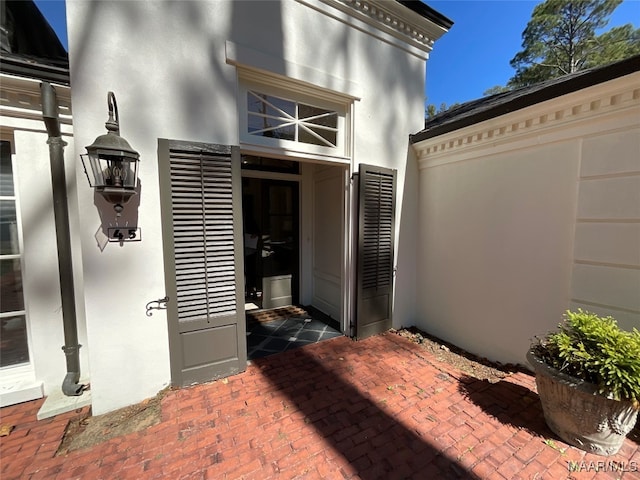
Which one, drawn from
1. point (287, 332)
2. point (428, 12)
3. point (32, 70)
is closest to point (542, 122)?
point (428, 12)

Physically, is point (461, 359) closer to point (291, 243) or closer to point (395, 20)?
point (291, 243)

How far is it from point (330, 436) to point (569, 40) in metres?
17.7

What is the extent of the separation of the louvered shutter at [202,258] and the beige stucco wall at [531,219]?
2.85m

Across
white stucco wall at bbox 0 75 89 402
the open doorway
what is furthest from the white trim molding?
the open doorway

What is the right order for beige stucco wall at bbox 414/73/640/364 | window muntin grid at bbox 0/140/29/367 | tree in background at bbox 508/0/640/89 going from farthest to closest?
tree in background at bbox 508/0/640/89 → window muntin grid at bbox 0/140/29/367 → beige stucco wall at bbox 414/73/640/364

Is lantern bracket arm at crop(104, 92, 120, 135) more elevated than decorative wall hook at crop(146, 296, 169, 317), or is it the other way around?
lantern bracket arm at crop(104, 92, 120, 135)

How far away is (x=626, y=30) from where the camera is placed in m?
10.2

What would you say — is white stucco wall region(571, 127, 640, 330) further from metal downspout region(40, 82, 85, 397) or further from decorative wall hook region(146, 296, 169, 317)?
metal downspout region(40, 82, 85, 397)

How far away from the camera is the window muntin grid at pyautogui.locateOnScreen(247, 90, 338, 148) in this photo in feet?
9.71

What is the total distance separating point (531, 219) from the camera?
2.84 metres

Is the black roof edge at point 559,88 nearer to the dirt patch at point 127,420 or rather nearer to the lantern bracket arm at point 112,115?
the dirt patch at point 127,420

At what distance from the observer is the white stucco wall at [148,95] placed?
2164 millimetres

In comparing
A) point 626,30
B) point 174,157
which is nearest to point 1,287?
point 174,157
